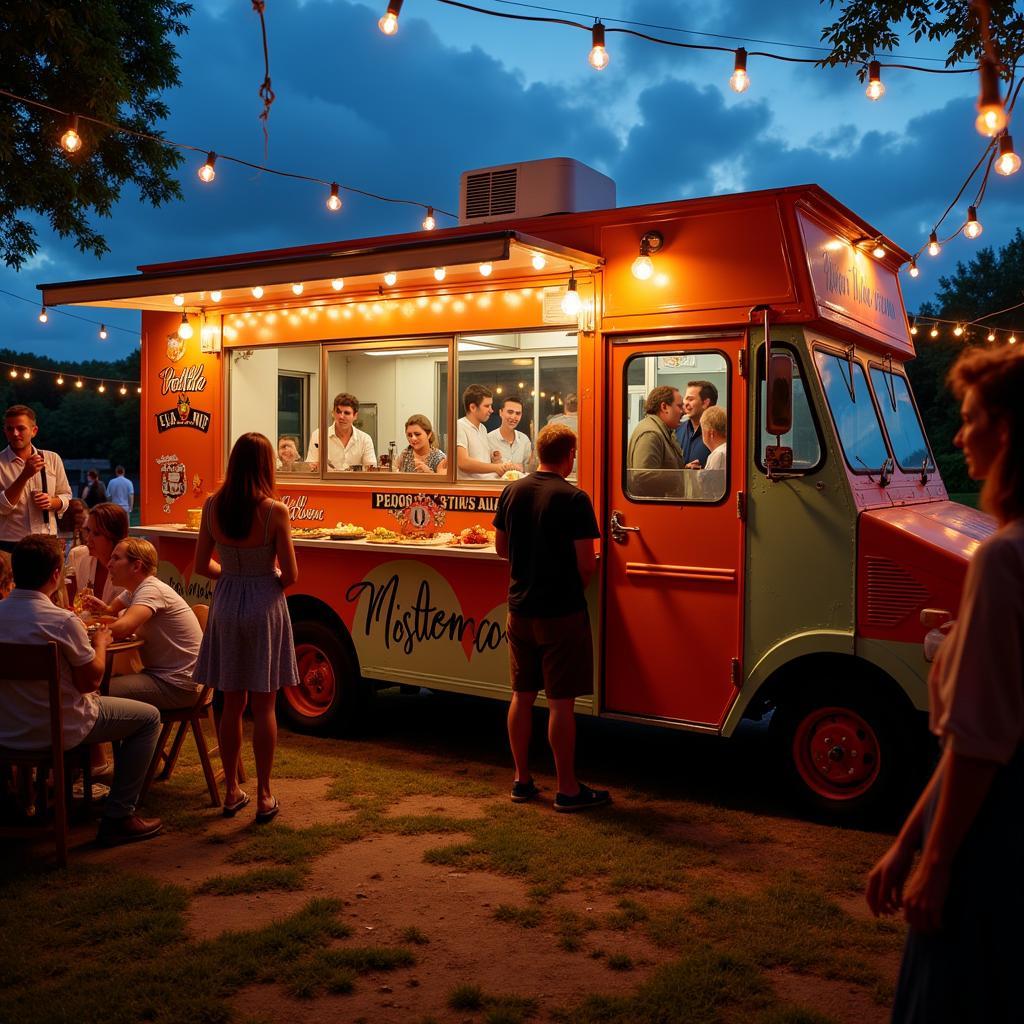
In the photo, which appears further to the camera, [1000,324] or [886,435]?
[1000,324]

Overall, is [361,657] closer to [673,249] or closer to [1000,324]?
[673,249]

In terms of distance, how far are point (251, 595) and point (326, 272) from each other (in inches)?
81.9

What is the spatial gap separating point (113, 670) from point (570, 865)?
2.55 m

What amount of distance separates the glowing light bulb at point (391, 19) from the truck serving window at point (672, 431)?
7.01ft

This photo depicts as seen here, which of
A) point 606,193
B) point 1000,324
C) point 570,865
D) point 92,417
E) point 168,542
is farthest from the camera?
point 92,417

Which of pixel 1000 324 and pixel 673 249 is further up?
pixel 1000 324

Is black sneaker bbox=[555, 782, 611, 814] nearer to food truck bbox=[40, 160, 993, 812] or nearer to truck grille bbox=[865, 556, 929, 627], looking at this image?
food truck bbox=[40, 160, 993, 812]

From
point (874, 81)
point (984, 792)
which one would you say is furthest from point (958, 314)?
point (984, 792)

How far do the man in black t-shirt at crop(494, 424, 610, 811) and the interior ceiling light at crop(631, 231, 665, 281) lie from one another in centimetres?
98

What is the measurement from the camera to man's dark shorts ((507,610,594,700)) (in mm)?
5422

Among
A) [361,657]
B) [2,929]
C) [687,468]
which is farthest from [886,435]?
[2,929]

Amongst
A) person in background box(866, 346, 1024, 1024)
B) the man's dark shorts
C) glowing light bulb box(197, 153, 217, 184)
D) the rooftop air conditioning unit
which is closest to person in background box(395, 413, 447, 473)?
the rooftop air conditioning unit

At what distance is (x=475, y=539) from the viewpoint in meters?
6.46

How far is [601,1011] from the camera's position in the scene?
349 cm
